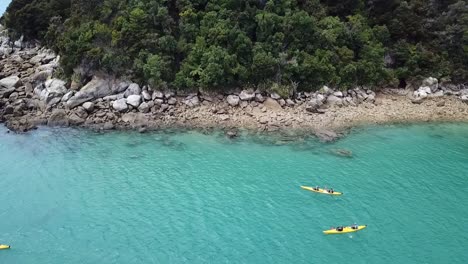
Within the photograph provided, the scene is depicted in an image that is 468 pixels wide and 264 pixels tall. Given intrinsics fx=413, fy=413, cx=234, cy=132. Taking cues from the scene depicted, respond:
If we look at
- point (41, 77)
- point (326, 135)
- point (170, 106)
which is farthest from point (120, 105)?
point (326, 135)

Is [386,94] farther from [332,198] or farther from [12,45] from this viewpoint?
[12,45]

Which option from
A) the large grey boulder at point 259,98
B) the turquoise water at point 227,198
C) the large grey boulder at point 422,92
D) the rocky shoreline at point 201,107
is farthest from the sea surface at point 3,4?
the large grey boulder at point 422,92

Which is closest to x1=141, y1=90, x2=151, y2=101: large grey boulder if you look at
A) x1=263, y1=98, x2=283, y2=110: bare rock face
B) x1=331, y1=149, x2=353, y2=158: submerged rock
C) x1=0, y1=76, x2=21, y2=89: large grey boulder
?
x1=263, y1=98, x2=283, y2=110: bare rock face

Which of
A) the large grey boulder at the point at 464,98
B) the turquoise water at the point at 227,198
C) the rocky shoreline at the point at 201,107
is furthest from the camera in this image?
the large grey boulder at the point at 464,98

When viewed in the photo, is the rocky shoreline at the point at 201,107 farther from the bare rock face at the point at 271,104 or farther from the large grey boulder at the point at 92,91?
the bare rock face at the point at 271,104

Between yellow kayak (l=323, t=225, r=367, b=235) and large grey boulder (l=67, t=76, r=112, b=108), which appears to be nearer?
yellow kayak (l=323, t=225, r=367, b=235)

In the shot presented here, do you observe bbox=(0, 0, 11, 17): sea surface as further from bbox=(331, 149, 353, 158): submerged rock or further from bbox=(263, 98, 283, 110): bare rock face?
bbox=(331, 149, 353, 158): submerged rock

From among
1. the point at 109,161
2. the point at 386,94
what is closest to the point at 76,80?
the point at 109,161
